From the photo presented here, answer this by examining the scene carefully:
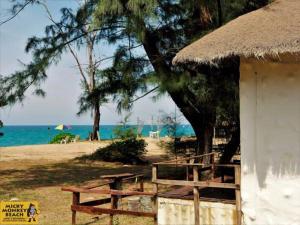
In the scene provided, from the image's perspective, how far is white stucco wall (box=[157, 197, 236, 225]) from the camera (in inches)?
253

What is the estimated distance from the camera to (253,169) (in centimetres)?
629

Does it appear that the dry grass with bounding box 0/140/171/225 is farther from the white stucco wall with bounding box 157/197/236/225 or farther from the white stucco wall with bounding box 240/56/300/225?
the white stucco wall with bounding box 240/56/300/225

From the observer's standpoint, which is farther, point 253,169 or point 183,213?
point 183,213

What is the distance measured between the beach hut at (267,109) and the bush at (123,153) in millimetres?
10931

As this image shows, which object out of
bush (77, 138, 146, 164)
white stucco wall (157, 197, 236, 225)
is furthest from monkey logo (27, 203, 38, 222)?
bush (77, 138, 146, 164)

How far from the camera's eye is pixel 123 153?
1758 cm

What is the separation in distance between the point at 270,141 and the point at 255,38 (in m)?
1.32

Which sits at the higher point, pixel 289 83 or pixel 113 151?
pixel 289 83

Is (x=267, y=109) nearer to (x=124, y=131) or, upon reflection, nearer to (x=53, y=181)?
(x=53, y=181)

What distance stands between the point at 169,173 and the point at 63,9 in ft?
17.6

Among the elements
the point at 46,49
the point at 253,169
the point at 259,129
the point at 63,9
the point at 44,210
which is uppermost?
the point at 63,9

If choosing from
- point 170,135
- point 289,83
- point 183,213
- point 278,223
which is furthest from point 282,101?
point 170,135

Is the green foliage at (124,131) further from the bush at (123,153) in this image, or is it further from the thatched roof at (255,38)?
the thatched roof at (255,38)

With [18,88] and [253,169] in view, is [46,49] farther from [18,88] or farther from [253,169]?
[253,169]
